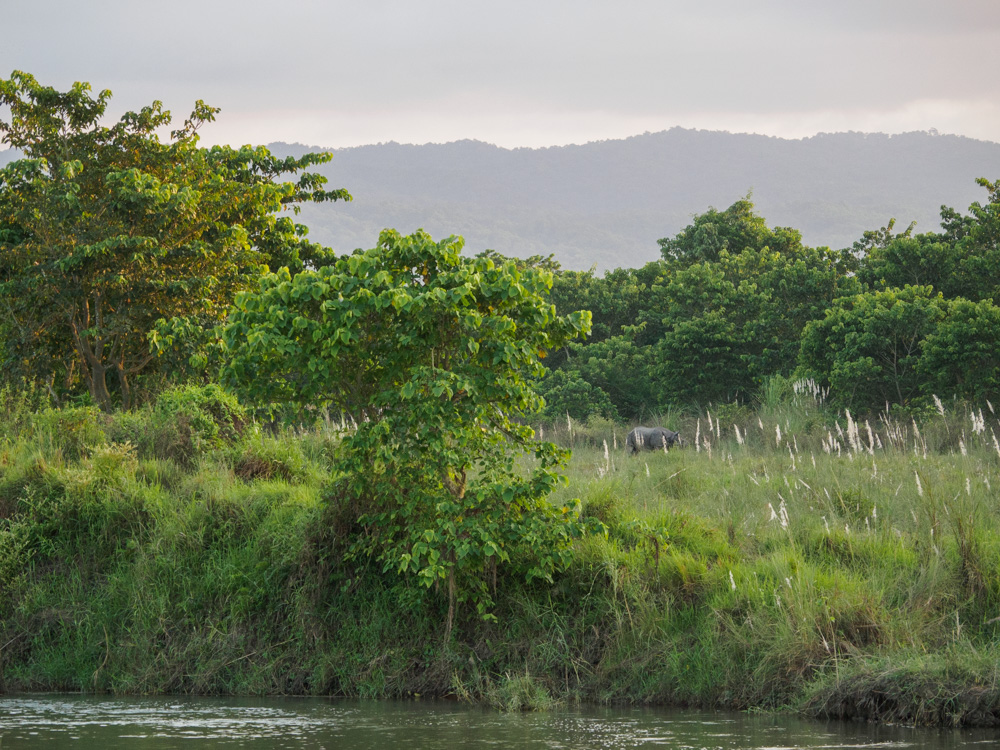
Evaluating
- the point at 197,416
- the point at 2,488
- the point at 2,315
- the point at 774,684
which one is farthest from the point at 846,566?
the point at 2,315

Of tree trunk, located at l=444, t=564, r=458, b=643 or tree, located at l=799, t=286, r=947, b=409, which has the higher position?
tree, located at l=799, t=286, r=947, b=409

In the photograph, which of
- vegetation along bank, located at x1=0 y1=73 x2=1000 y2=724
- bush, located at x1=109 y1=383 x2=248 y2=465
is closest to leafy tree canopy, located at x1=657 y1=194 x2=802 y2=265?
vegetation along bank, located at x1=0 y1=73 x2=1000 y2=724

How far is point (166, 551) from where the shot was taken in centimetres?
1177

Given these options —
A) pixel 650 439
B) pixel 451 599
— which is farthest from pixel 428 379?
pixel 650 439

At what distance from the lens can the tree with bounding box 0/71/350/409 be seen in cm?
1581

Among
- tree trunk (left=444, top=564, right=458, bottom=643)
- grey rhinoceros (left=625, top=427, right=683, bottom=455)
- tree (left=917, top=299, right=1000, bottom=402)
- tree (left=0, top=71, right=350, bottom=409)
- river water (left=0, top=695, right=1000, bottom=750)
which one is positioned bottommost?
river water (left=0, top=695, right=1000, bottom=750)

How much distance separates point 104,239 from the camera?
1562 cm

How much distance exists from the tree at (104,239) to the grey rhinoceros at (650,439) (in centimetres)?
641

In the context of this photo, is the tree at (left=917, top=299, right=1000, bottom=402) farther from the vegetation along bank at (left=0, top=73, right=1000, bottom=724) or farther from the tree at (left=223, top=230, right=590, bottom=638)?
the tree at (left=223, top=230, right=590, bottom=638)

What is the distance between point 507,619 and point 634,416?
1942cm

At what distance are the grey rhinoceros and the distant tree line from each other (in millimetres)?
1921

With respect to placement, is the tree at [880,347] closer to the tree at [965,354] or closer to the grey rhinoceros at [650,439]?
the tree at [965,354]

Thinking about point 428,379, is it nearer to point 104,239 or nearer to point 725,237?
point 104,239

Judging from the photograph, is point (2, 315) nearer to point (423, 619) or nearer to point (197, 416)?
point (197, 416)
